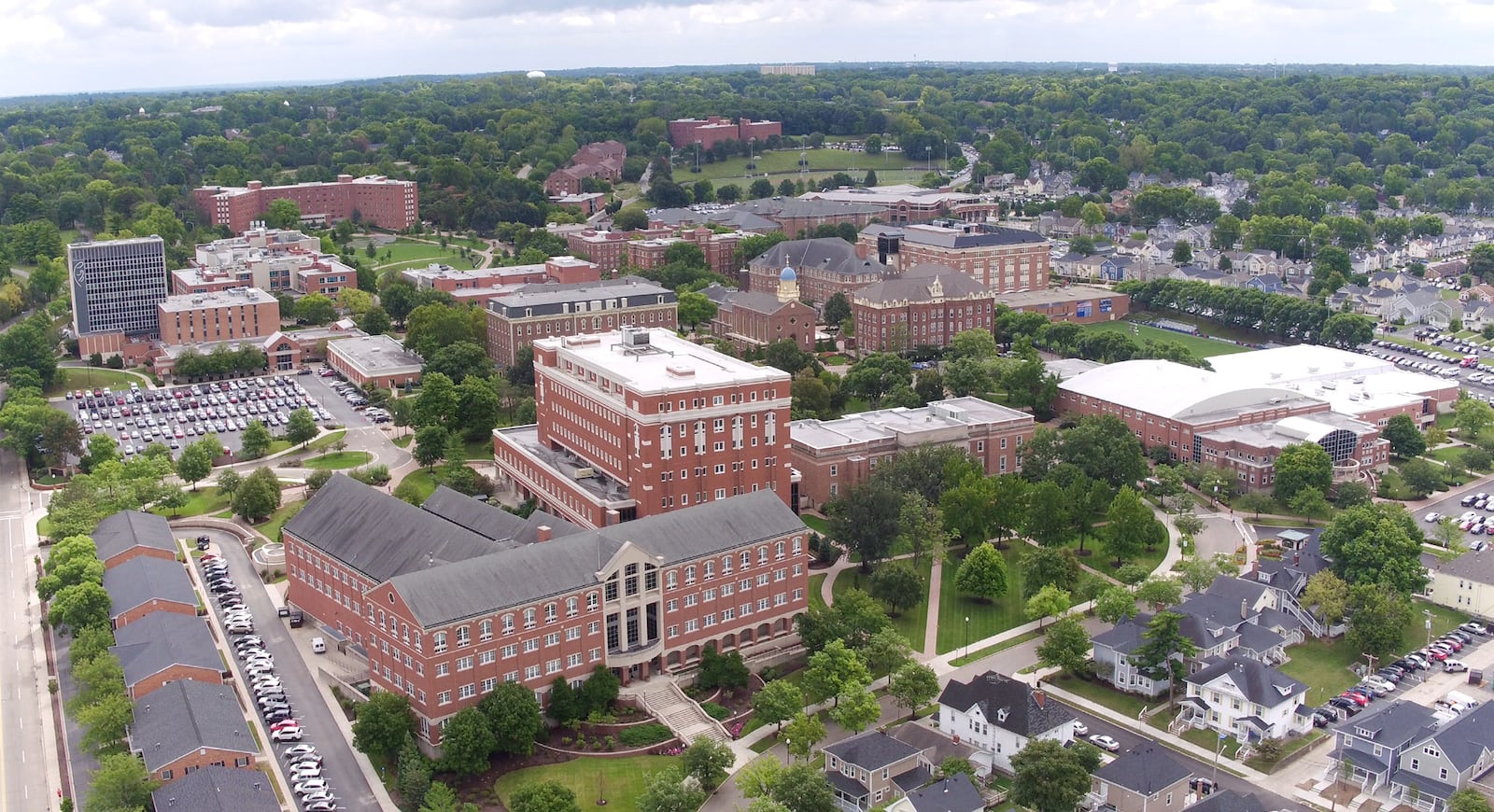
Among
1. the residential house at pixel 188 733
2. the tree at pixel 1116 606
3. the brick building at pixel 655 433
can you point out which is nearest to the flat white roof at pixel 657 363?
the brick building at pixel 655 433

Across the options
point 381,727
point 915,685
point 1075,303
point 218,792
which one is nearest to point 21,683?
point 218,792

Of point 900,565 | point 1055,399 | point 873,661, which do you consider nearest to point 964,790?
point 873,661

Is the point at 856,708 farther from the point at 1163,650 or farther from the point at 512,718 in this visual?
the point at 1163,650

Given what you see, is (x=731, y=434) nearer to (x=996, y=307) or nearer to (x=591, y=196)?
(x=996, y=307)

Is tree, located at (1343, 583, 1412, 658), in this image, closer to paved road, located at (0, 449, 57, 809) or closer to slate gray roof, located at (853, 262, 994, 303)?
paved road, located at (0, 449, 57, 809)

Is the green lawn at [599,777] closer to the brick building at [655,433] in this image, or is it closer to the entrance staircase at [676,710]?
the entrance staircase at [676,710]

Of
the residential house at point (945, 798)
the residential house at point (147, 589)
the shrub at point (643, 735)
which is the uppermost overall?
the residential house at point (147, 589)

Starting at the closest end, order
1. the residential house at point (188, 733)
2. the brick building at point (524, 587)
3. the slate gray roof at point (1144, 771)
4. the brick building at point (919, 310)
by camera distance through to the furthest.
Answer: the slate gray roof at point (1144, 771), the residential house at point (188, 733), the brick building at point (524, 587), the brick building at point (919, 310)
